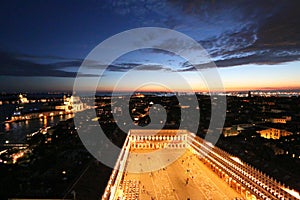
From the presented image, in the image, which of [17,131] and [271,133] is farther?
[17,131]

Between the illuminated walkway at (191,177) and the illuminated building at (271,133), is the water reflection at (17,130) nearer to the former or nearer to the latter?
the illuminated walkway at (191,177)

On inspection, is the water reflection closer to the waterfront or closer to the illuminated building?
the waterfront

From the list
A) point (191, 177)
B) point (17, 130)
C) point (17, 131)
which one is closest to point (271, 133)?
point (191, 177)

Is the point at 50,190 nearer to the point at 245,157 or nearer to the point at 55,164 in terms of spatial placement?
the point at 55,164

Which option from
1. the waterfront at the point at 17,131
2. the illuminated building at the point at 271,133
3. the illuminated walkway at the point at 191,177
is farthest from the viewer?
the waterfront at the point at 17,131

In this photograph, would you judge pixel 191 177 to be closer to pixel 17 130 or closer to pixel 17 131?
pixel 17 131

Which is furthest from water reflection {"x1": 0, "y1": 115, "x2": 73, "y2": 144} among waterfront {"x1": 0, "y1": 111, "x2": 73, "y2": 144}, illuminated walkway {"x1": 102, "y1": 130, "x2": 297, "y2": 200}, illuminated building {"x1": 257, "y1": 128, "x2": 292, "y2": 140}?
illuminated building {"x1": 257, "y1": 128, "x2": 292, "y2": 140}

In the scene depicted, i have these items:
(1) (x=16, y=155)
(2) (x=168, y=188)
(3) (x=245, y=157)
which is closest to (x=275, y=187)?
(3) (x=245, y=157)

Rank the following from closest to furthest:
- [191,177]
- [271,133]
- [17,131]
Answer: [191,177] < [271,133] < [17,131]

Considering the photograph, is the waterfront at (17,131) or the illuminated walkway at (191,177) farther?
the waterfront at (17,131)

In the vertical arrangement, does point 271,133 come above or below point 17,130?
above

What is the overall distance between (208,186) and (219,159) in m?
1.85

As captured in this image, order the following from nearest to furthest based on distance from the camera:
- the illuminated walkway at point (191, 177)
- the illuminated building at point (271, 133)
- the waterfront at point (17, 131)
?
1. the illuminated walkway at point (191, 177)
2. the illuminated building at point (271, 133)
3. the waterfront at point (17, 131)

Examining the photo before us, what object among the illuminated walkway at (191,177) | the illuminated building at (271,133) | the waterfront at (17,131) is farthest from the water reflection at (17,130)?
the illuminated building at (271,133)
